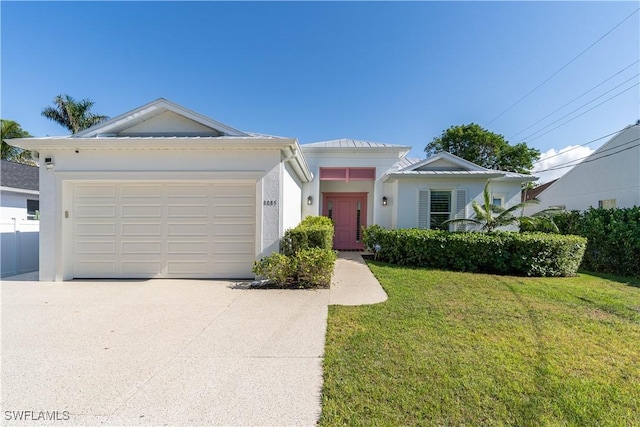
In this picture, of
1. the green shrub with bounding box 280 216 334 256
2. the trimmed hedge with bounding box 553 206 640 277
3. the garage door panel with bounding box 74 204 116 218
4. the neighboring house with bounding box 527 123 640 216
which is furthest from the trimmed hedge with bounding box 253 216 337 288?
the neighboring house with bounding box 527 123 640 216

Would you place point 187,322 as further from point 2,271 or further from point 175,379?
point 2,271

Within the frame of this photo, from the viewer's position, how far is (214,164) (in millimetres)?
6711

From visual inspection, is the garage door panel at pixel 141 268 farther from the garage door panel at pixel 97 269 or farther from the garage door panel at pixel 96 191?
the garage door panel at pixel 96 191

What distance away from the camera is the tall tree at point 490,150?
26.1m

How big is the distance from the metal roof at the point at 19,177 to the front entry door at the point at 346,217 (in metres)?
12.3

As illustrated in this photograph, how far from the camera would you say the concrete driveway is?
2.36 meters

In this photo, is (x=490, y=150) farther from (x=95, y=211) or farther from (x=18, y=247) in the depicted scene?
(x=18, y=247)

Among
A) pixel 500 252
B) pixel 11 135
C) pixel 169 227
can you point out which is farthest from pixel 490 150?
pixel 11 135

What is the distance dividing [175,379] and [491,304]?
5594 millimetres

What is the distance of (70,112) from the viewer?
818 inches

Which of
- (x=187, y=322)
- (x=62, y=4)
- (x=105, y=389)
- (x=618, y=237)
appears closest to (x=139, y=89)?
(x=62, y=4)

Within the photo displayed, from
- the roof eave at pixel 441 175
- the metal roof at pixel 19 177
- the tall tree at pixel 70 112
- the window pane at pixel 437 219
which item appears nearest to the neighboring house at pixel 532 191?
the roof eave at pixel 441 175

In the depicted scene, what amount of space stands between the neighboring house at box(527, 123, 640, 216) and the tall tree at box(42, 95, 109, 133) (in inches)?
1349

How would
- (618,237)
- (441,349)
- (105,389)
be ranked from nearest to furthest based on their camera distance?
1. (105,389)
2. (441,349)
3. (618,237)
